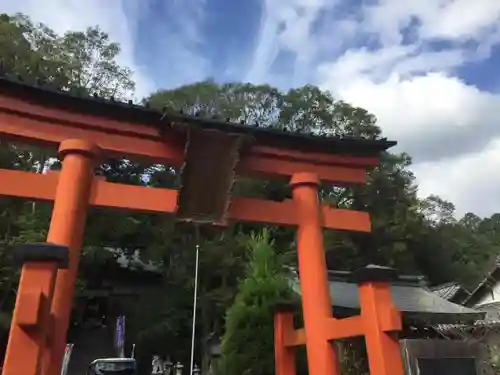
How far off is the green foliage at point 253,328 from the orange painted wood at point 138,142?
12.3ft

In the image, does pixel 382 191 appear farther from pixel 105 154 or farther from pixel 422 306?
pixel 105 154

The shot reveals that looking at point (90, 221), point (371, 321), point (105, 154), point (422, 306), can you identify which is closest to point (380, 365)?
point (371, 321)

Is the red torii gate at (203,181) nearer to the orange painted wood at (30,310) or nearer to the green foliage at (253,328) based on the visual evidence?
the orange painted wood at (30,310)

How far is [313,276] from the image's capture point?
701 centimetres

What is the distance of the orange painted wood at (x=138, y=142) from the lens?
6520 millimetres

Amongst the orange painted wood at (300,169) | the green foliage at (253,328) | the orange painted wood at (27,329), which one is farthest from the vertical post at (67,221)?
the green foliage at (253,328)

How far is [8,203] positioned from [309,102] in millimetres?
19056

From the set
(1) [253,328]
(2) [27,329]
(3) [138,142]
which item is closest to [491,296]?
(1) [253,328]

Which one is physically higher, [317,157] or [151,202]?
[317,157]

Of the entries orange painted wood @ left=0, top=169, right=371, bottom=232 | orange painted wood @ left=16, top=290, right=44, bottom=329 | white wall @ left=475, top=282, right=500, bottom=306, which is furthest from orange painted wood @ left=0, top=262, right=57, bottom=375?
white wall @ left=475, top=282, right=500, bottom=306

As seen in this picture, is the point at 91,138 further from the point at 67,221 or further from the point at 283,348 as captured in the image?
the point at 283,348

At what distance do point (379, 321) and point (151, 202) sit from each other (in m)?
3.37

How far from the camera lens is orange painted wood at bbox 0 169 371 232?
6238 mm

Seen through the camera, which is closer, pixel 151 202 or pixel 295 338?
pixel 151 202
